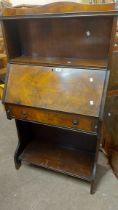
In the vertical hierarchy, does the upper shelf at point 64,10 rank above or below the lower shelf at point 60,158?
above

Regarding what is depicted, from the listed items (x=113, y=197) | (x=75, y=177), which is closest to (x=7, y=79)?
(x=75, y=177)

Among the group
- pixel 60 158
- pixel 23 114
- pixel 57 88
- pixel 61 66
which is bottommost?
pixel 60 158

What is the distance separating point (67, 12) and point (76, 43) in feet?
0.95

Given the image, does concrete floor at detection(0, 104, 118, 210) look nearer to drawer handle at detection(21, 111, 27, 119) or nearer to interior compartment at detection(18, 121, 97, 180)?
interior compartment at detection(18, 121, 97, 180)

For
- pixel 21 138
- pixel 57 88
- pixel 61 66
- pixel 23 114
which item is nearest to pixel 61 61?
pixel 61 66

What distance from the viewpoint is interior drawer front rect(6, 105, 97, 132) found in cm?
121

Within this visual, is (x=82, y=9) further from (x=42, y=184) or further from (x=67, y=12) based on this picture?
(x=42, y=184)

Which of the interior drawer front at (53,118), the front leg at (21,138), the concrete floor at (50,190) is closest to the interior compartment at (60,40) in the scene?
the interior drawer front at (53,118)

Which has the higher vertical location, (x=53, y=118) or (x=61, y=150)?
(x=53, y=118)

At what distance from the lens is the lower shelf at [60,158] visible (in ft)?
5.18

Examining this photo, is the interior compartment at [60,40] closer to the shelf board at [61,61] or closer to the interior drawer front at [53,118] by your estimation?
the shelf board at [61,61]

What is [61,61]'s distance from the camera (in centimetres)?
136

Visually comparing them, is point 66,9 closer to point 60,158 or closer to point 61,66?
point 61,66

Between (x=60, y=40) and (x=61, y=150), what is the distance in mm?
1039
